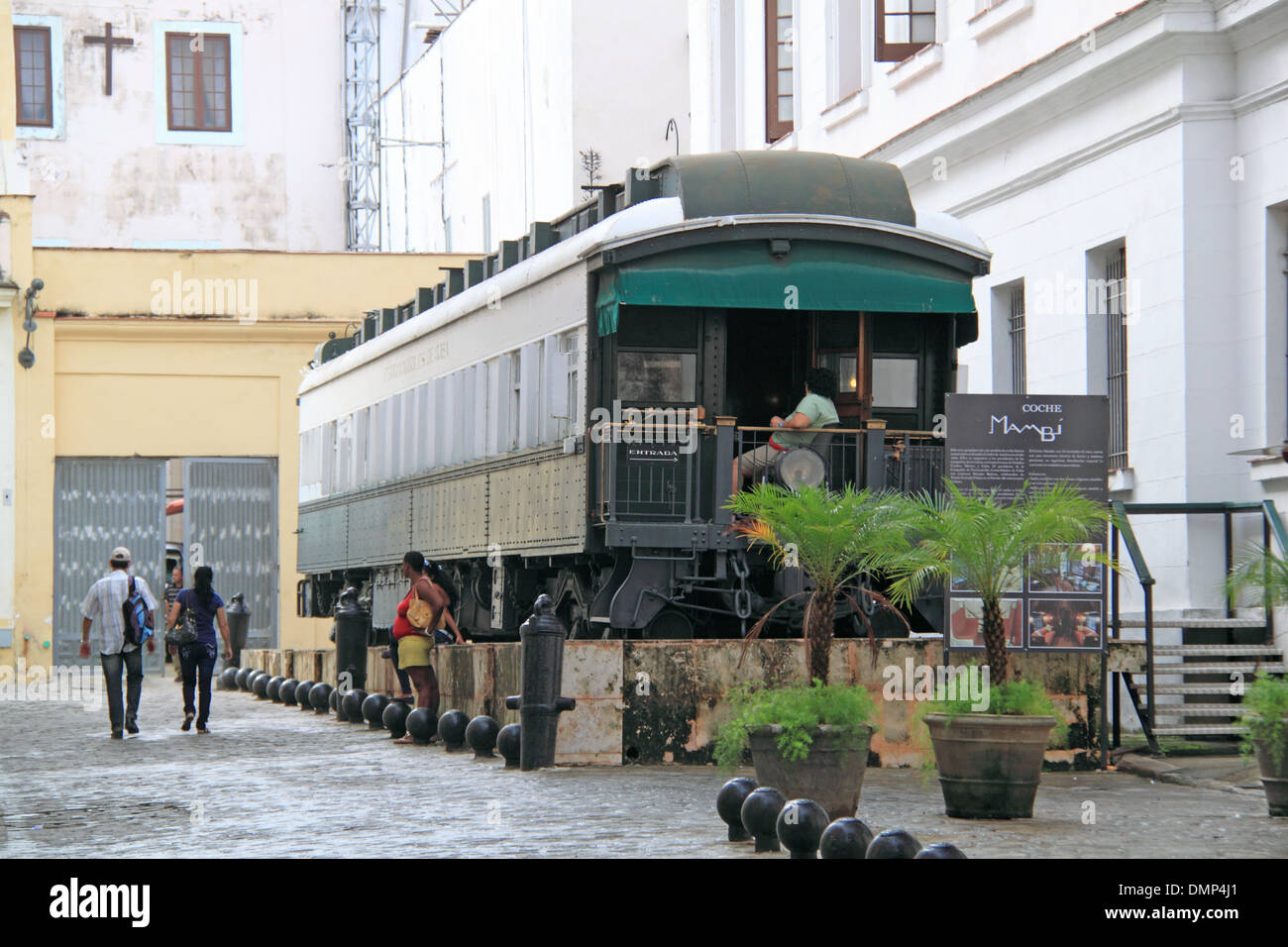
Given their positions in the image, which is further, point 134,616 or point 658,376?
point 134,616

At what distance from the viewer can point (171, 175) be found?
48.5 meters

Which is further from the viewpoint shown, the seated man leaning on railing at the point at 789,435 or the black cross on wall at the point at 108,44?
the black cross on wall at the point at 108,44

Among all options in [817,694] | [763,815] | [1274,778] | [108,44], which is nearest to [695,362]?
[817,694]

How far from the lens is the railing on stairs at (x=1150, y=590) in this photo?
16.4m

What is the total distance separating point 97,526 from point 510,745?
839 inches

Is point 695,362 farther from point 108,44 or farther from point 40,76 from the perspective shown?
point 40,76

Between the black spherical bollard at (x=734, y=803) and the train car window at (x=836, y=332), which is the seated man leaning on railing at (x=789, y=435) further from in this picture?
the black spherical bollard at (x=734, y=803)

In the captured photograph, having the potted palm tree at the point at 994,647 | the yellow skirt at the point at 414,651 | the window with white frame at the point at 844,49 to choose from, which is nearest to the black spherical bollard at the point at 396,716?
the yellow skirt at the point at 414,651

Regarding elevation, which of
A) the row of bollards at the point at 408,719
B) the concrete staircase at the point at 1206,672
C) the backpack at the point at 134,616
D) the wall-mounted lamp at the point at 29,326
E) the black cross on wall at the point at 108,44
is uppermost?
the black cross on wall at the point at 108,44

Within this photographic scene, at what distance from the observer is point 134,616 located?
2020 centimetres

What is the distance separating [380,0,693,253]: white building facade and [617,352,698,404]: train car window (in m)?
18.0

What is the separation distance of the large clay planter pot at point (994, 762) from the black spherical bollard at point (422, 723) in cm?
656

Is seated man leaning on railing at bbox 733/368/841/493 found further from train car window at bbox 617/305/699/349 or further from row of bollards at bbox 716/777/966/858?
row of bollards at bbox 716/777/966/858
